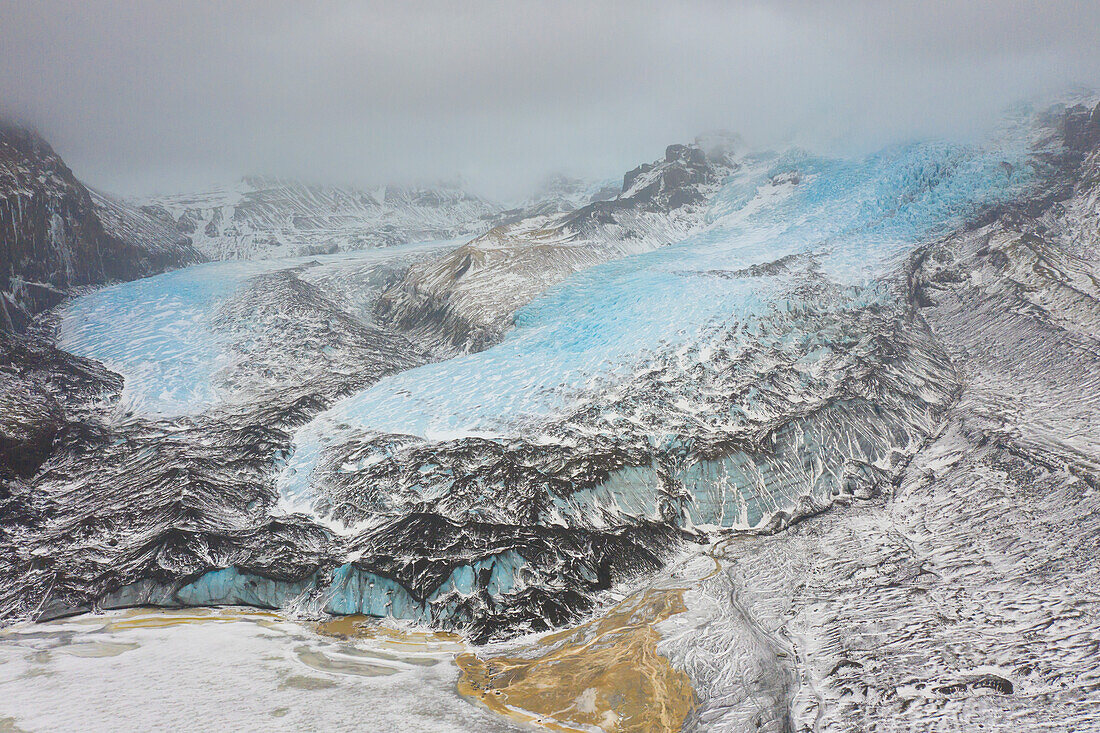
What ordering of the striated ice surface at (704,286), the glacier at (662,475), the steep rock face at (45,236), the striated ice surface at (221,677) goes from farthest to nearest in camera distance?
1. the steep rock face at (45,236)
2. the striated ice surface at (704,286)
3. the glacier at (662,475)
4. the striated ice surface at (221,677)

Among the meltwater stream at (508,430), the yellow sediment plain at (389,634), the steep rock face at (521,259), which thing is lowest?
the yellow sediment plain at (389,634)

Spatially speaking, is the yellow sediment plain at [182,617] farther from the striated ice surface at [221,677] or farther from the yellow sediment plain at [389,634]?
the yellow sediment plain at [389,634]

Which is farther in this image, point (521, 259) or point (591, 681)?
point (521, 259)

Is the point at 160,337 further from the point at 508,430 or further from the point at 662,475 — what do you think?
the point at 662,475

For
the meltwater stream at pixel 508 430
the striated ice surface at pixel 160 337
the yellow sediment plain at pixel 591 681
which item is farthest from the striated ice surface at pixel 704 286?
the yellow sediment plain at pixel 591 681

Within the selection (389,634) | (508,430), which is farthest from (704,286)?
(389,634)

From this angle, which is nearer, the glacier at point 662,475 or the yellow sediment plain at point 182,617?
the glacier at point 662,475

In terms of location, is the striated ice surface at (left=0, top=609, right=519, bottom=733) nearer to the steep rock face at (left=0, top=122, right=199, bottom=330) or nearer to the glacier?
the glacier
